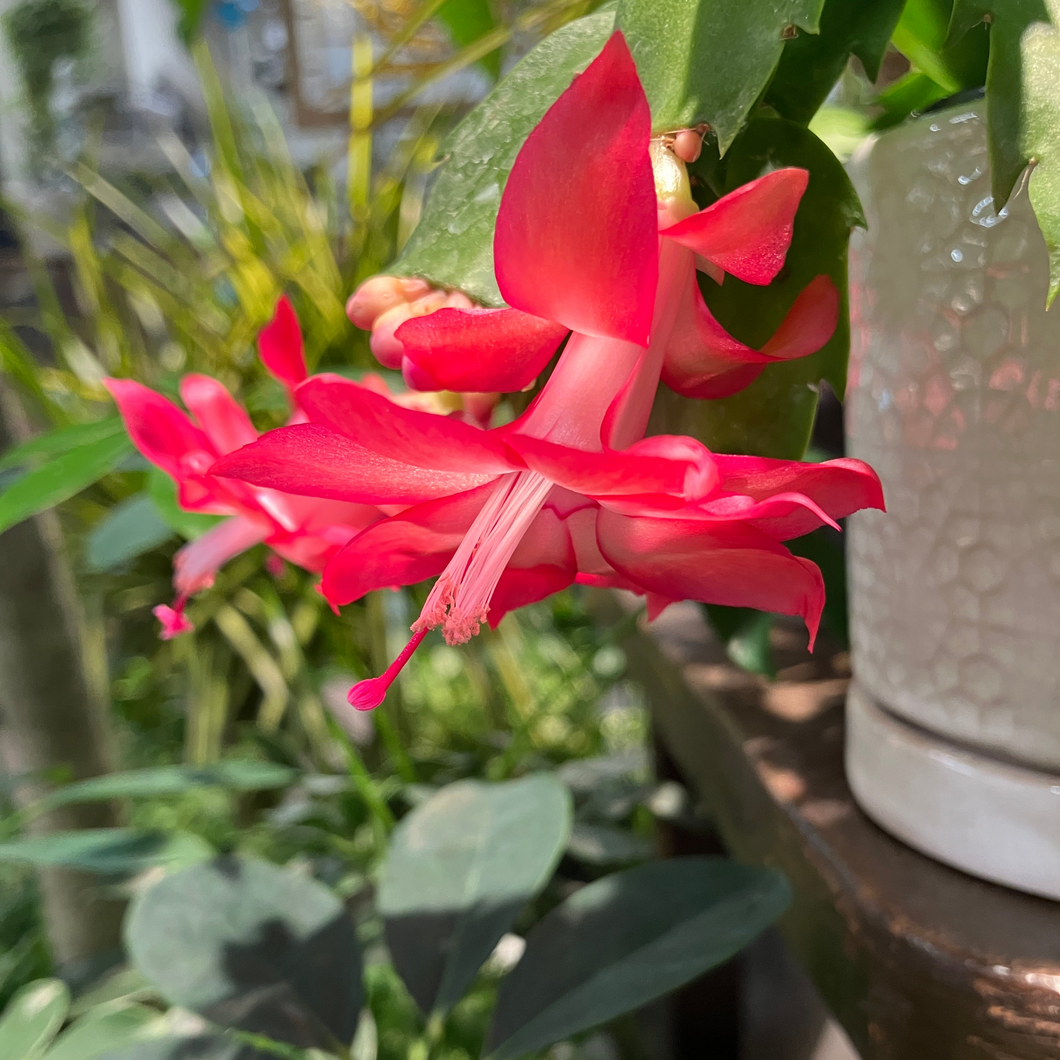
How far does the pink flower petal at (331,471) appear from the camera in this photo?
0.46ft

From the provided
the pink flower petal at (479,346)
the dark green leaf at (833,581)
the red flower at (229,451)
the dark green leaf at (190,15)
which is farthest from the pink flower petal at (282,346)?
the dark green leaf at (190,15)

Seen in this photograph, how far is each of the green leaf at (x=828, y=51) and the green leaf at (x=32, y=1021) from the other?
18.4 inches

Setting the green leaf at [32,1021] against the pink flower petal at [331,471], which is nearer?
the pink flower petal at [331,471]

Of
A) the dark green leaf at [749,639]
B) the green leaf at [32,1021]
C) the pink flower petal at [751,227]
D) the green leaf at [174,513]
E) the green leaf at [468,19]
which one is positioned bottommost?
the green leaf at [32,1021]

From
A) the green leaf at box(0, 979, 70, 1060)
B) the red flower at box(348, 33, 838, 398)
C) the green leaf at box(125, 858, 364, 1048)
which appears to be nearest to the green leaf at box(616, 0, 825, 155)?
the red flower at box(348, 33, 838, 398)

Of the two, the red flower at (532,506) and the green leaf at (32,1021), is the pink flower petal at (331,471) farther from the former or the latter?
the green leaf at (32,1021)

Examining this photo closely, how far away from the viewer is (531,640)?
109 centimetres

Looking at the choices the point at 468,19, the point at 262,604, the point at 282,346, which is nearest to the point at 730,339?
the point at 282,346

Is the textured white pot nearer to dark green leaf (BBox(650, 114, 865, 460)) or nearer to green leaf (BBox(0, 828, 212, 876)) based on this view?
dark green leaf (BBox(650, 114, 865, 460))

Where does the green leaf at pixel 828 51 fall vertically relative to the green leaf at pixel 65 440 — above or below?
above

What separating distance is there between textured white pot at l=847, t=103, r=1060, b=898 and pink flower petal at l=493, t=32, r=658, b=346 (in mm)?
112

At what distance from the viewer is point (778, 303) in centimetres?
19

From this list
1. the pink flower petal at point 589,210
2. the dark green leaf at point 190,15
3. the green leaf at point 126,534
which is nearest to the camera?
the pink flower petal at point 589,210

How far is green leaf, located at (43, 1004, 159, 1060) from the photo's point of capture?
37 cm
